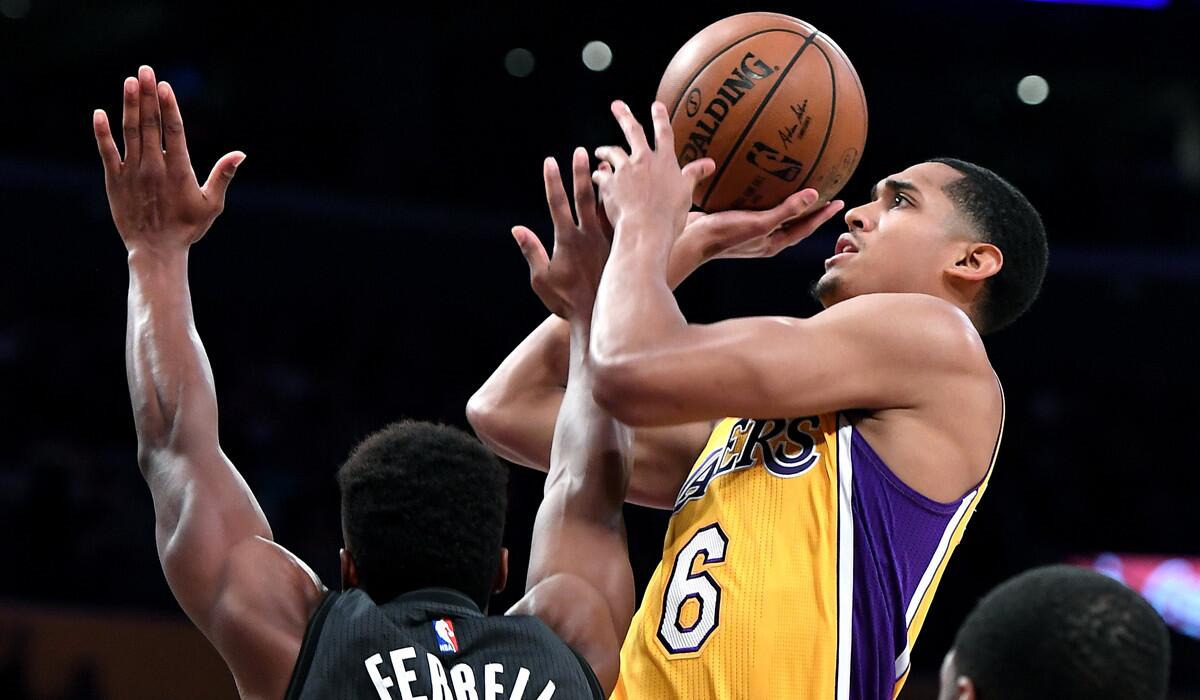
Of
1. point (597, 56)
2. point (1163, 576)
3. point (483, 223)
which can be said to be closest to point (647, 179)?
point (1163, 576)

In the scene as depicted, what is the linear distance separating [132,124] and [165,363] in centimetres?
49

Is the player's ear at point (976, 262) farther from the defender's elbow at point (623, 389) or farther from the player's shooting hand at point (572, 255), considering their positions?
the defender's elbow at point (623, 389)

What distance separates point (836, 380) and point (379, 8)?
1154 centimetres

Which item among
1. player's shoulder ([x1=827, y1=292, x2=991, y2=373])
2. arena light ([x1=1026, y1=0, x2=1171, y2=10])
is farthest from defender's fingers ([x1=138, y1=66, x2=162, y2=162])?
arena light ([x1=1026, y1=0, x2=1171, y2=10])

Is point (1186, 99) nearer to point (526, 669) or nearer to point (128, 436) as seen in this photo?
point (128, 436)

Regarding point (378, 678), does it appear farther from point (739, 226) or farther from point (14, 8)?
point (14, 8)

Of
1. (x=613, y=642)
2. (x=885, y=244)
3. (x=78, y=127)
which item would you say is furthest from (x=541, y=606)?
(x=78, y=127)

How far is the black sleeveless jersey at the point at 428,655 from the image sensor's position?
2.22 meters

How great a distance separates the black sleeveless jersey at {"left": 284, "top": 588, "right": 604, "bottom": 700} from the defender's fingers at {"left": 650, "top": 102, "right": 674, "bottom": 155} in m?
0.96

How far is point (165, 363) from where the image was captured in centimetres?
257

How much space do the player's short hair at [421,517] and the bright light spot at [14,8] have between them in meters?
11.9

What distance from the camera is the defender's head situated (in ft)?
9.84

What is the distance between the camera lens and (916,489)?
8.89 feet

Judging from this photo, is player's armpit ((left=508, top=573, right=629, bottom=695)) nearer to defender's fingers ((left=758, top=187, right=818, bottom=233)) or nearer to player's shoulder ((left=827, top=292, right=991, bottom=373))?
player's shoulder ((left=827, top=292, right=991, bottom=373))
